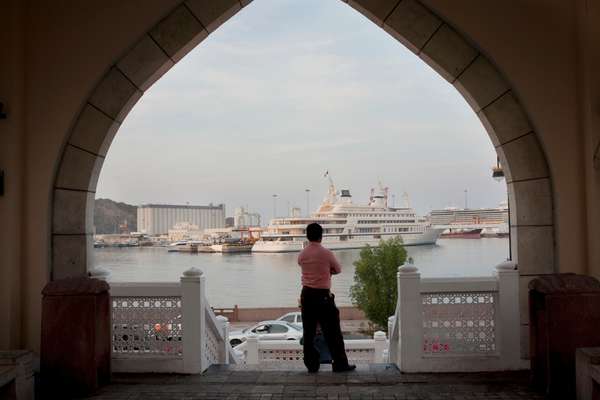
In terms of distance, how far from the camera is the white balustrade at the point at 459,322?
3512mm

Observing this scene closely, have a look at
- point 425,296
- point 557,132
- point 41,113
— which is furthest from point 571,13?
point 41,113

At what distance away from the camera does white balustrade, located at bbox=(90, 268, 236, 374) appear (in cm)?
360

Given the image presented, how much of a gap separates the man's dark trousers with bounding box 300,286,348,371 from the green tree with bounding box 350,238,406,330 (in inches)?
922

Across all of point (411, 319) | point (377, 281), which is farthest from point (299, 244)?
point (411, 319)

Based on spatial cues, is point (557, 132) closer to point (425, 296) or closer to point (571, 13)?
point (571, 13)

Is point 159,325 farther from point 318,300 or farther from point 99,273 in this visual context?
point 318,300

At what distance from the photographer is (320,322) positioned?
356 centimetres

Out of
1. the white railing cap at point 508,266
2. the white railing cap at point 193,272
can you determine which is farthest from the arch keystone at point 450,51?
the white railing cap at point 193,272

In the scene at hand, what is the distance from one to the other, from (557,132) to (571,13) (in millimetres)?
827

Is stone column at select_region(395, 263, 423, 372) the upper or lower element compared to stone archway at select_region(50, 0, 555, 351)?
lower

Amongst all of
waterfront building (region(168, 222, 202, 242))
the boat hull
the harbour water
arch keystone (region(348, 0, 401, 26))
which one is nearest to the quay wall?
the harbour water

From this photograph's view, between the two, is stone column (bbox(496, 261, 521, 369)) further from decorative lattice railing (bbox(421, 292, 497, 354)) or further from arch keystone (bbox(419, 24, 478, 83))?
arch keystone (bbox(419, 24, 478, 83))

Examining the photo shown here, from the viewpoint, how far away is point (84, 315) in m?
3.07

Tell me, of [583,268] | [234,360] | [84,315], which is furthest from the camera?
[234,360]
